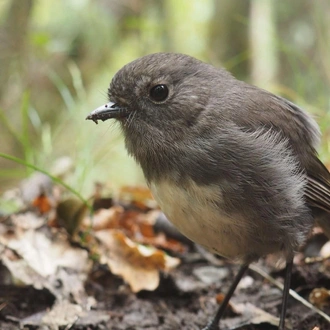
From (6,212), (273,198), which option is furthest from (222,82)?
(6,212)

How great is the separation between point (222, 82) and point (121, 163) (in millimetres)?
5601

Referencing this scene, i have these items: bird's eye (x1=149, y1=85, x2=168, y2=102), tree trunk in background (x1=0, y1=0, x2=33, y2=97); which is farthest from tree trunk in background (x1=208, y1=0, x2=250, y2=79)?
bird's eye (x1=149, y1=85, x2=168, y2=102)

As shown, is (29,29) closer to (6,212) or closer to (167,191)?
(6,212)

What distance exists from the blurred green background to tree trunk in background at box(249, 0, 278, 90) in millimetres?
15

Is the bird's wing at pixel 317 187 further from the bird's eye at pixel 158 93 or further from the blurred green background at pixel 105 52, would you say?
the blurred green background at pixel 105 52

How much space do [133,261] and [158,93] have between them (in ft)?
3.55

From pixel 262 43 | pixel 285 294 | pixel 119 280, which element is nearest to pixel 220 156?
pixel 285 294

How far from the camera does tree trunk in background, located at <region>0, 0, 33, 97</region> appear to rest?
5.50 meters

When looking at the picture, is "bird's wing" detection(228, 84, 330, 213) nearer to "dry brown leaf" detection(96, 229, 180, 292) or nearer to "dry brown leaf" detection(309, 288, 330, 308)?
"dry brown leaf" detection(309, 288, 330, 308)

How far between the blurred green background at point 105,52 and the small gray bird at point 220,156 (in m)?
1.37

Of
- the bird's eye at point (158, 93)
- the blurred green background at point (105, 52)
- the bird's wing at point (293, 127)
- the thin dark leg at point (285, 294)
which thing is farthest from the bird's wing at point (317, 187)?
the blurred green background at point (105, 52)

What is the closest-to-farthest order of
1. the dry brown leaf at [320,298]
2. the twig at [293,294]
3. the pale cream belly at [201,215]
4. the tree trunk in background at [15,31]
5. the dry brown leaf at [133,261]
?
the pale cream belly at [201,215], the twig at [293,294], the dry brown leaf at [320,298], the dry brown leaf at [133,261], the tree trunk in background at [15,31]

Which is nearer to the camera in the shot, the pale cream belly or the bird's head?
the pale cream belly

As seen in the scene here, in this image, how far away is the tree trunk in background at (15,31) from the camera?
217 inches
